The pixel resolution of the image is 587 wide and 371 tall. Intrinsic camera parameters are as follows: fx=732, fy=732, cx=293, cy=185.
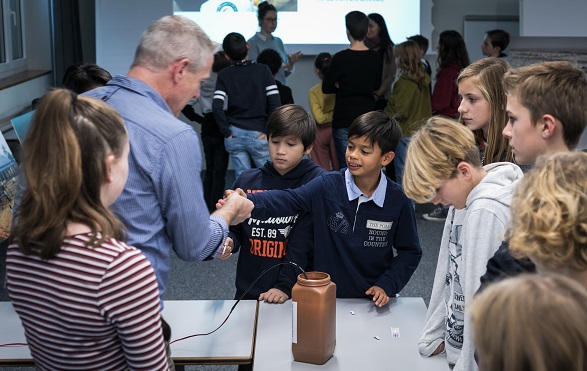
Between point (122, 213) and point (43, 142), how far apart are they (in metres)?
0.40

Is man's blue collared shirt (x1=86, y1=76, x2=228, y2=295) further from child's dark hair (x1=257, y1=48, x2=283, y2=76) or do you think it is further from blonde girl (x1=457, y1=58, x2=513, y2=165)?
child's dark hair (x1=257, y1=48, x2=283, y2=76)

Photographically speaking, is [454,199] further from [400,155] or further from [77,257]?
[400,155]

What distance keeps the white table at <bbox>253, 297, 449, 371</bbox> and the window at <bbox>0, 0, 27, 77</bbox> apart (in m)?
4.47

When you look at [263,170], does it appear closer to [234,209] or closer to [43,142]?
[234,209]

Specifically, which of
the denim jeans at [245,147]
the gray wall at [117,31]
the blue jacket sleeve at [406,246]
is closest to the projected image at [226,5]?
the gray wall at [117,31]

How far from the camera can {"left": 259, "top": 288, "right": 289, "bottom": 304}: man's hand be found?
229 centimetres

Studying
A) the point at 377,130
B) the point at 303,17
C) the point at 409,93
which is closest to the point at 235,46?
the point at 409,93

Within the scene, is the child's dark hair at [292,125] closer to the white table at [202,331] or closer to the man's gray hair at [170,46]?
the white table at [202,331]

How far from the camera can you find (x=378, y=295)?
7.43 feet

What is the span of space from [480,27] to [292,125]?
5.12m

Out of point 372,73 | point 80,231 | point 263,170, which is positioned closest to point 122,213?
point 80,231

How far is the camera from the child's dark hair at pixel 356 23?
16.5ft

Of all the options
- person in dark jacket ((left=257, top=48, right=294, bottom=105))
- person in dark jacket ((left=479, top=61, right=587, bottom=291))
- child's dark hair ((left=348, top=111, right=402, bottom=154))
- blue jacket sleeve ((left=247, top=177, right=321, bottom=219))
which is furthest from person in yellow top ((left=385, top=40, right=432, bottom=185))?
person in dark jacket ((left=479, top=61, right=587, bottom=291))

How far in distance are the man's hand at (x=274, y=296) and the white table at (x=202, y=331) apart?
0.13 ft
